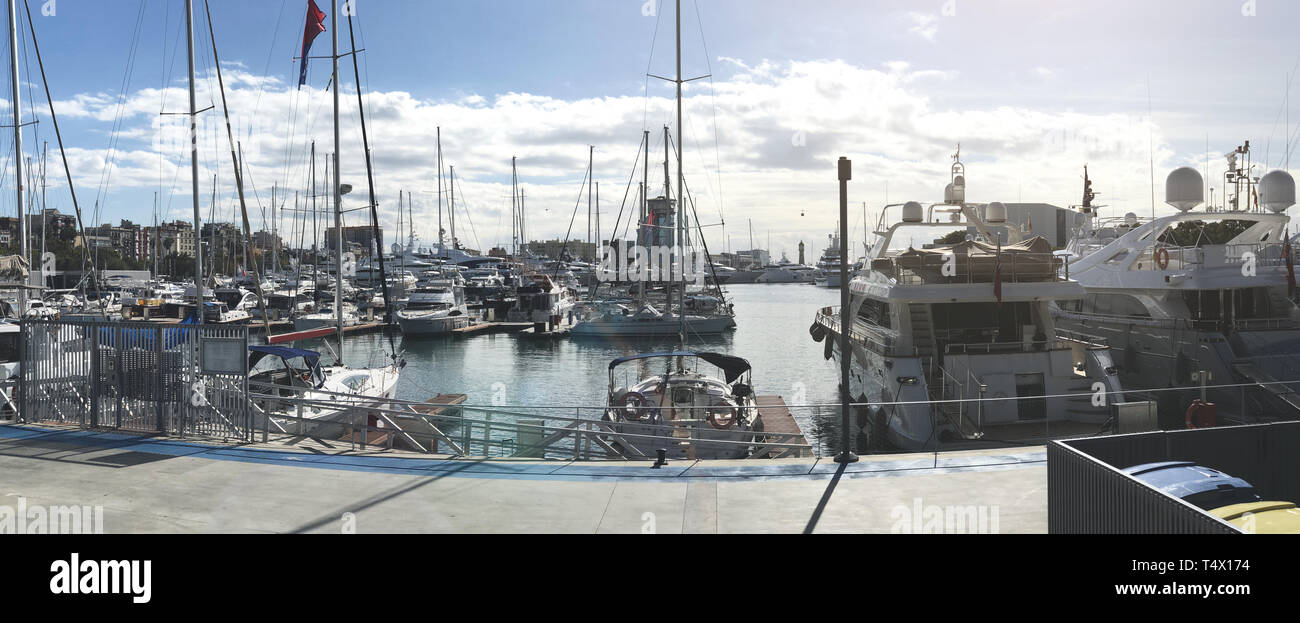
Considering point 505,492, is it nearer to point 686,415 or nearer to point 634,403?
point 634,403

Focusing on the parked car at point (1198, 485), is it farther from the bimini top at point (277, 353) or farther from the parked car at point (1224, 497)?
the bimini top at point (277, 353)

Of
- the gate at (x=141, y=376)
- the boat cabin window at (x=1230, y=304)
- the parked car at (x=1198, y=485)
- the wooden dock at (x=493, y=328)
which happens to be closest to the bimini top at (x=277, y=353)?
the gate at (x=141, y=376)

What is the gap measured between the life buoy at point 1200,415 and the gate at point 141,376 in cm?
1590

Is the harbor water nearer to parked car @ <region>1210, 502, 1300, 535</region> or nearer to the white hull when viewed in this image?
the white hull

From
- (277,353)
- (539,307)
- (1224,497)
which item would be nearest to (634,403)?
(277,353)

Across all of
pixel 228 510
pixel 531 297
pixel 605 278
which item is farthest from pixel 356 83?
pixel 605 278

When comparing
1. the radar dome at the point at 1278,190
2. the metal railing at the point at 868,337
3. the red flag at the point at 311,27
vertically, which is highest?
the red flag at the point at 311,27

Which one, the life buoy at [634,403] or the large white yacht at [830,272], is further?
the large white yacht at [830,272]

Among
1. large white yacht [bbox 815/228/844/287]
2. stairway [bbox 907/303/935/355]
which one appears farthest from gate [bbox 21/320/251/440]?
large white yacht [bbox 815/228/844/287]

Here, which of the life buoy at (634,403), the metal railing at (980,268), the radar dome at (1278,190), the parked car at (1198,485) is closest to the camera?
the parked car at (1198,485)

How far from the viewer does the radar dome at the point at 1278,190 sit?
2722 centimetres

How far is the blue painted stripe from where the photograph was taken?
11.5m
